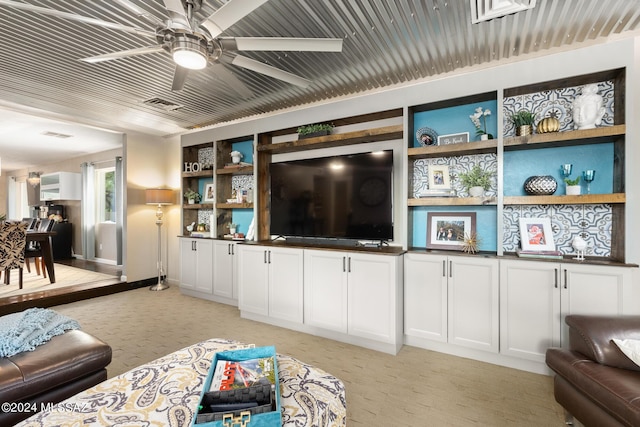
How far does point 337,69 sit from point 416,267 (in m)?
2.10

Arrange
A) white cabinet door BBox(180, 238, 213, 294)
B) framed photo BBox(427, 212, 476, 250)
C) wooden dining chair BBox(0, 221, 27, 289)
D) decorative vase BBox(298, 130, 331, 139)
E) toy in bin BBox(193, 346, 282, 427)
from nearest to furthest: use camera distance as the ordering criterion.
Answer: toy in bin BBox(193, 346, 282, 427) < framed photo BBox(427, 212, 476, 250) < decorative vase BBox(298, 130, 331, 139) < wooden dining chair BBox(0, 221, 27, 289) < white cabinet door BBox(180, 238, 213, 294)

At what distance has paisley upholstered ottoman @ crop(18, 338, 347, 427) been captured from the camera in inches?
44.8

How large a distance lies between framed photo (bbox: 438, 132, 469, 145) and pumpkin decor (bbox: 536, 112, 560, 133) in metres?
0.58

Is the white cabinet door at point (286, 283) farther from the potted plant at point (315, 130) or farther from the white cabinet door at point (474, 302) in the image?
the white cabinet door at point (474, 302)

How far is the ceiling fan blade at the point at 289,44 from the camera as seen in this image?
174 centimetres

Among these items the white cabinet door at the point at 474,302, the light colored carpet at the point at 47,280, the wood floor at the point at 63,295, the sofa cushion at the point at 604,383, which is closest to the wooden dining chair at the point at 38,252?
the light colored carpet at the point at 47,280

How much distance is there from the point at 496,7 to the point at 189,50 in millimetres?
2044

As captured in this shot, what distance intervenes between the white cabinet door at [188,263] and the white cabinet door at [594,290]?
4326 mm

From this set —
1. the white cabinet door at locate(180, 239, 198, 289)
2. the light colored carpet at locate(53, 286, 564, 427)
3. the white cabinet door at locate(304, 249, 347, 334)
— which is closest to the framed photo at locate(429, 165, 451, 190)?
the white cabinet door at locate(304, 249, 347, 334)

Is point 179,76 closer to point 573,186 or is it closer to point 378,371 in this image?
point 378,371

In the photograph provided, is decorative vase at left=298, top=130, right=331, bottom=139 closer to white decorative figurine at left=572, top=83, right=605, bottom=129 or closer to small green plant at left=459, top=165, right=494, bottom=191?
small green plant at left=459, top=165, right=494, bottom=191

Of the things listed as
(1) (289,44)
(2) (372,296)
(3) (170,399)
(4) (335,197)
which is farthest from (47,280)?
(1) (289,44)

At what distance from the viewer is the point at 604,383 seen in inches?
57.7

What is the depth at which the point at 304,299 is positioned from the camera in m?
3.15
